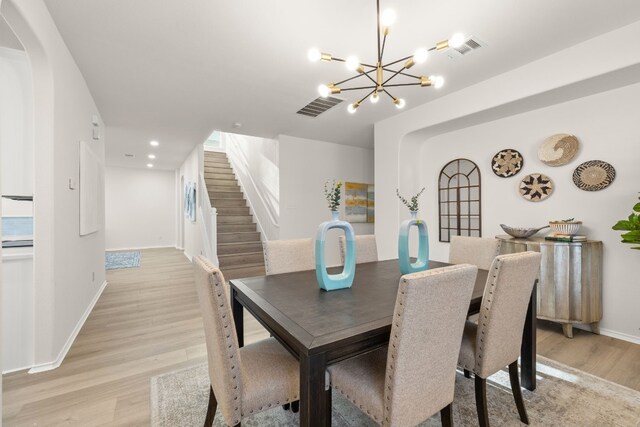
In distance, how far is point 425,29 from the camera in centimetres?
220

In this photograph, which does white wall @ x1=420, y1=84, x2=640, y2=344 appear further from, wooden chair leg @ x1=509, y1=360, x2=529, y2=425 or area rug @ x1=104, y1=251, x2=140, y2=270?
area rug @ x1=104, y1=251, x2=140, y2=270

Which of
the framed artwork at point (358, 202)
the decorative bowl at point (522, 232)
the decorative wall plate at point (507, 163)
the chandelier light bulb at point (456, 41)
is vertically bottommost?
the decorative bowl at point (522, 232)

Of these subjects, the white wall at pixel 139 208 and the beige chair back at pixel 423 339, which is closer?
the beige chair back at pixel 423 339

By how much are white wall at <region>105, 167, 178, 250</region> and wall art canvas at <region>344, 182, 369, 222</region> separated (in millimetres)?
6275

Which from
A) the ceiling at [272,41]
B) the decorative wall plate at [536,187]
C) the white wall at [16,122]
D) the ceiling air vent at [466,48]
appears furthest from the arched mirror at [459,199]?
the white wall at [16,122]

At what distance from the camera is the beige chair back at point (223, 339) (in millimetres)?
1094

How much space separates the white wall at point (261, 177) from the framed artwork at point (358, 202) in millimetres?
1430

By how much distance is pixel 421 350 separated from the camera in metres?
1.06

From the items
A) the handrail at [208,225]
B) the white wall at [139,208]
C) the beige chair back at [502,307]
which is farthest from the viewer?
the white wall at [139,208]

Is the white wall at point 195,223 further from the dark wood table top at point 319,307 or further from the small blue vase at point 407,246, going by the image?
the small blue vase at point 407,246

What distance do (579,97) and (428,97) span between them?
142 cm

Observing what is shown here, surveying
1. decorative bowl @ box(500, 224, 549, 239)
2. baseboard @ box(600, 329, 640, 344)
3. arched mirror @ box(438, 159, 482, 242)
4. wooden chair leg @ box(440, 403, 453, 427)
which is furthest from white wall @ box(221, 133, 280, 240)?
baseboard @ box(600, 329, 640, 344)

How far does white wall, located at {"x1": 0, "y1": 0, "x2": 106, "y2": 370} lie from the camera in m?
1.92

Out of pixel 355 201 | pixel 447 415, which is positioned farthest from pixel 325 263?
pixel 355 201
